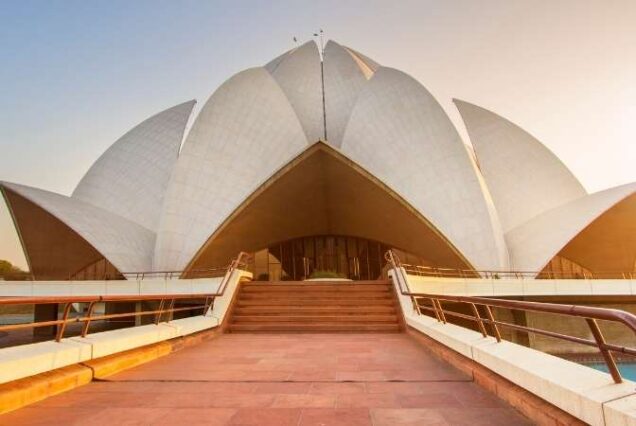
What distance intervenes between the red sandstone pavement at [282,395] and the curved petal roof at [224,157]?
52.4ft

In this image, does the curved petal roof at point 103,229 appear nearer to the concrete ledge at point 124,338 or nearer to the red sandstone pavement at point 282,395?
the concrete ledge at point 124,338

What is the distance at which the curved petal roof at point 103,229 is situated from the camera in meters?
19.7

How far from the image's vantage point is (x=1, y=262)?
66750 millimetres

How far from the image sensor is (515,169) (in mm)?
24250

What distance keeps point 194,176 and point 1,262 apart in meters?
60.6

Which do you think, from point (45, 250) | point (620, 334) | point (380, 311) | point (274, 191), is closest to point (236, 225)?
point (274, 191)

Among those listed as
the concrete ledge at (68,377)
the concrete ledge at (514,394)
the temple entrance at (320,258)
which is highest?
the temple entrance at (320,258)

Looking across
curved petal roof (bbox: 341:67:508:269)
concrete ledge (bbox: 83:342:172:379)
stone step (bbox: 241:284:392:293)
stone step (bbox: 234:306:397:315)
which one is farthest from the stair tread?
curved petal roof (bbox: 341:67:508:269)

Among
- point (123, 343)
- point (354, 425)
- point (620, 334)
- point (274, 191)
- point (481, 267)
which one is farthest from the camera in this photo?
point (274, 191)

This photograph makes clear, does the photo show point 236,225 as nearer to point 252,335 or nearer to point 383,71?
point 383,71

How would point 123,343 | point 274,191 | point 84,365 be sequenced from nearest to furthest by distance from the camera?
point 84,365
point 123,343
point 274,191

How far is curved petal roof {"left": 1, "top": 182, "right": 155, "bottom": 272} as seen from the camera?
19.7m

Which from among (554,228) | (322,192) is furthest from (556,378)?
(322,192)

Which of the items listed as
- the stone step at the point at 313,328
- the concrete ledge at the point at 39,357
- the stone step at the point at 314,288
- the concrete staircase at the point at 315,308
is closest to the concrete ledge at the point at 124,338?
the concrete ledge at the point at 39,357
